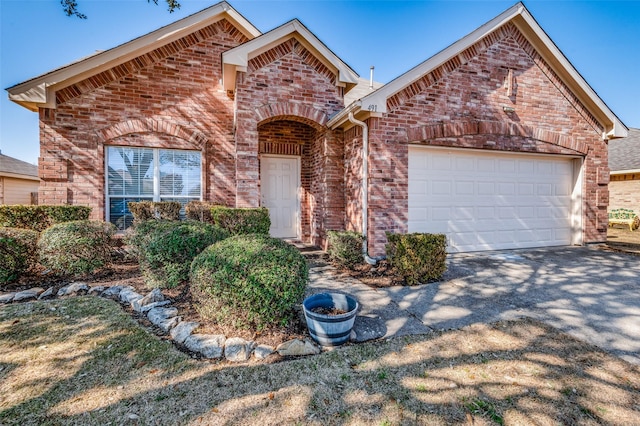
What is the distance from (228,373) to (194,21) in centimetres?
857

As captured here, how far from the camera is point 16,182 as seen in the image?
15617mm

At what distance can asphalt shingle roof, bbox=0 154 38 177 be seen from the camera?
1471cm

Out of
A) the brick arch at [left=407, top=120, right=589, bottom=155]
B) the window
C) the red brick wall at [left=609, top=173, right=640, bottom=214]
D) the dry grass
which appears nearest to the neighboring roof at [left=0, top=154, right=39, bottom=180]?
the window

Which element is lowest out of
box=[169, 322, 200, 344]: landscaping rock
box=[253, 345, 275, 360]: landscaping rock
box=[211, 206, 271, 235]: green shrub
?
box=[253, 345, 275, 360]: landscaping rock

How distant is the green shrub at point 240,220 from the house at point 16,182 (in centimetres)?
1321

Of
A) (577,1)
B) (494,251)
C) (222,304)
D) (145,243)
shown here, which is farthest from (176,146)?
(577,1)

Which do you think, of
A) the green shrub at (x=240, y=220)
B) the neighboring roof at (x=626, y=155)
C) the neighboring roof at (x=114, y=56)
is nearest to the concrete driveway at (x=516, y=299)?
the green shrub at (x=240, y=220)

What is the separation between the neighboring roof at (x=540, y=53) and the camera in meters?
6.54

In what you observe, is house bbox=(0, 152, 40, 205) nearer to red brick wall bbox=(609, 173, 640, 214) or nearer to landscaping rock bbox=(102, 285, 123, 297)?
landscaping rock bbox=(102, 285, 123, 297)

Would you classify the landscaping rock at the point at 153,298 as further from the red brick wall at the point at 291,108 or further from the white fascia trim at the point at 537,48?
the white fascia trim at the point at 537,48

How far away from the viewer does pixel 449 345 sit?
10.4 feet

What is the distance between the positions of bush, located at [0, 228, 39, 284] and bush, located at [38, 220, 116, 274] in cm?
14

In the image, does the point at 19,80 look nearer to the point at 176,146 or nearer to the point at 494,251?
the point at 176,146

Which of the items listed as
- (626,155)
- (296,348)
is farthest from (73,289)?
(626,155)
